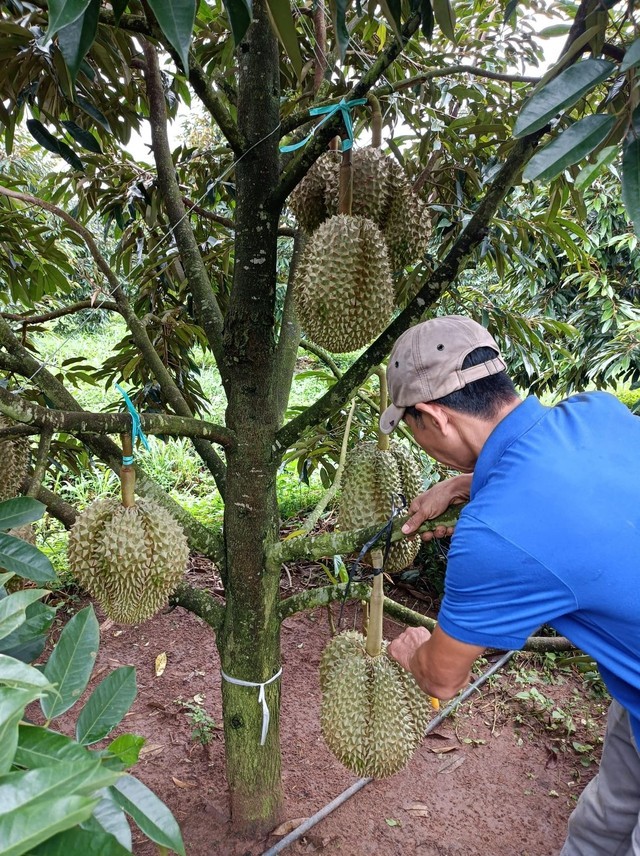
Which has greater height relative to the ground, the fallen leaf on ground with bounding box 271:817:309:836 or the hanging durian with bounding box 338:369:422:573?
the hanging durian with bounding box 338:369:422:573

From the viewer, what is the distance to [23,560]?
2.83 ft

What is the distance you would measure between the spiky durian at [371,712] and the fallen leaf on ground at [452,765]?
852 mm

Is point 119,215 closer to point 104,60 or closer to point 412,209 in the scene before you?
point 104,60

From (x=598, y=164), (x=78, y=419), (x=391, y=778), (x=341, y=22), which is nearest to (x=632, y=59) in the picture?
(x=598, y=164)

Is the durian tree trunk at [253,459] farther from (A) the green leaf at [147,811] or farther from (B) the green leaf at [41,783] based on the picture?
(B) the green leaf at [41,783]

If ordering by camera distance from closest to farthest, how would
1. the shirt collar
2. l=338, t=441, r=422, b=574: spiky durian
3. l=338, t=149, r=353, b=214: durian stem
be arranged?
the shirt collar → l=338, t=149, r=353, b=214: durian stem → l=338, t=441, r=422, b=574: spiky durian

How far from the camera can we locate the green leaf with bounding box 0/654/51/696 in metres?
0.46

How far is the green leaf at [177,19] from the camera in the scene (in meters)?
0.49

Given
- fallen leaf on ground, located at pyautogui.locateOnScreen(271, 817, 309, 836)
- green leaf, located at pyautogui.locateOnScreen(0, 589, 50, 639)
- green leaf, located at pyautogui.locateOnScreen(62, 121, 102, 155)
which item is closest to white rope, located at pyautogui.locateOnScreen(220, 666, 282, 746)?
fallen leaf on ground, located at pyautogui.locateOnScreen(271, 817, 309, 836)

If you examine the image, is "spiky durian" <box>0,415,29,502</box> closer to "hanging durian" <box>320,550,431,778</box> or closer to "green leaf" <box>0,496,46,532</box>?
"green leaf" <box>0,496,46,532</box>

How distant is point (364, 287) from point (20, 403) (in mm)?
634

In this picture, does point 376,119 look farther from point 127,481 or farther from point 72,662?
point 72,662

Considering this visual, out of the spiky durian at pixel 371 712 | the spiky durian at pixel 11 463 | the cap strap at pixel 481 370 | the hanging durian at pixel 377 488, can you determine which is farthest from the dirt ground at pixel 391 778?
the cap strap at pixel 481 370

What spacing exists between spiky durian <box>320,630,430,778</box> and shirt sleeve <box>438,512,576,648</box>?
0.38 metres
